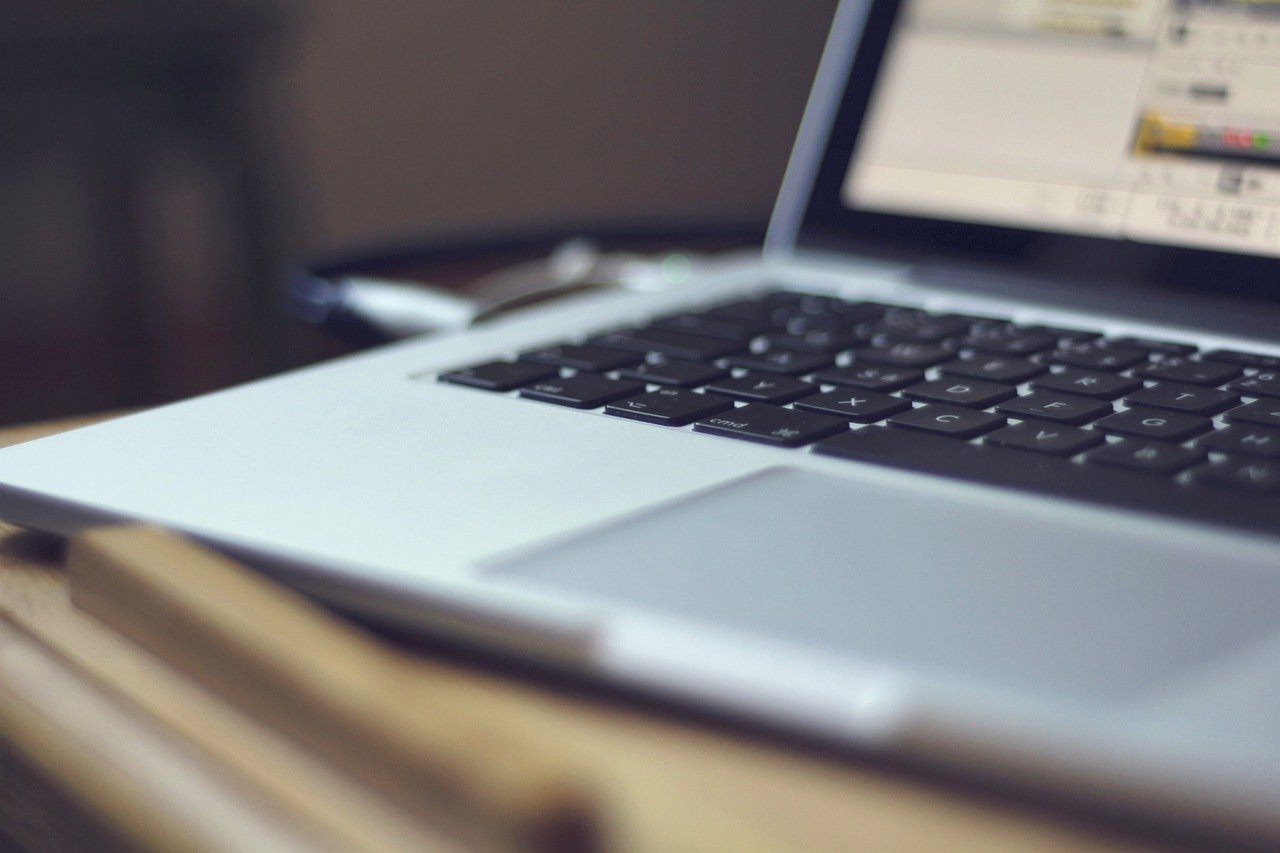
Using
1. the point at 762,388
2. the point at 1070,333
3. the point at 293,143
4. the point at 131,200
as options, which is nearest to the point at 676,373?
the point at 762,388

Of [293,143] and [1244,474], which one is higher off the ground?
[293,143]

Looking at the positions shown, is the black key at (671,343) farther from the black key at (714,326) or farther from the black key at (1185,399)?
the black key at (1185,399)

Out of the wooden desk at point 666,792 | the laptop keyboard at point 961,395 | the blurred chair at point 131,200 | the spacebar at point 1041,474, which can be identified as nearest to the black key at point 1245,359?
the laptop keyboard at point 961,395

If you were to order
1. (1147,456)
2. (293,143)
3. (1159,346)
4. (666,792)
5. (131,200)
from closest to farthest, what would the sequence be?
(666,792)
(1147,456)
(1159,346)
(131,200)
(293,143)

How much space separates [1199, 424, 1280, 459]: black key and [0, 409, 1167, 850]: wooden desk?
0.14 m

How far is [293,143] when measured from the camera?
6.19 feet

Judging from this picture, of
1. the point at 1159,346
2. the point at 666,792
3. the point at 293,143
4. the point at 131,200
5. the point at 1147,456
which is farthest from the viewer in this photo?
the point at 293,143

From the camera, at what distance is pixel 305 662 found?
7.7 inches

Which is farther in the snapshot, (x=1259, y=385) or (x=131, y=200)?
(x=131, y=200)

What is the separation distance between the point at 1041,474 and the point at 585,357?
15cm

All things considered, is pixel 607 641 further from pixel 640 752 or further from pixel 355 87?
pixel 355 87

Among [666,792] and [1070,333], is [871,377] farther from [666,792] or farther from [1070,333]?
[666,792]

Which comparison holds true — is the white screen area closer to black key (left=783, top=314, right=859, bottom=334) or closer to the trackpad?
black key (left=783, top=314, right=859, bottom=334)

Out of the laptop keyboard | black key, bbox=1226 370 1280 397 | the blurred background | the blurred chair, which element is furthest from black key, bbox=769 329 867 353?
the blurred chair
